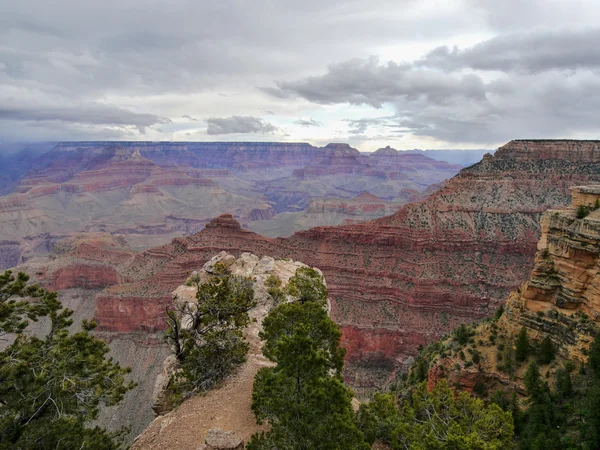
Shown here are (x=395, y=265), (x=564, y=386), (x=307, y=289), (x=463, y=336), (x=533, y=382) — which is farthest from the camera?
(x=395, y=265)

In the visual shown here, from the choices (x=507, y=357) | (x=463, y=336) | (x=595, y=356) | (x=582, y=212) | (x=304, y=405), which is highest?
(x=582, y=212)

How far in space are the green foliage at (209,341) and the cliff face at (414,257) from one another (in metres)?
40.3

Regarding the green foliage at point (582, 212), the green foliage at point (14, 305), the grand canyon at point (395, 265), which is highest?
the green foliage at point (582, 212)

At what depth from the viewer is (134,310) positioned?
6831cm

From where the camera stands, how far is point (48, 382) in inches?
580

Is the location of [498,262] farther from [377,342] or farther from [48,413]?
[48,413]

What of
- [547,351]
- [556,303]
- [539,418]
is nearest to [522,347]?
[547,351]

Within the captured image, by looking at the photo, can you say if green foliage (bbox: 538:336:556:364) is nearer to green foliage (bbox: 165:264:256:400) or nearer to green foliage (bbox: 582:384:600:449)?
green foliage (bbox: 582:384:600:449)

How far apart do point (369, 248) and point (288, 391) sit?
63.0 m

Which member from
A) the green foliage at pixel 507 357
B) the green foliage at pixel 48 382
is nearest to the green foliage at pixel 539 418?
the green foliage at pixel 507 357

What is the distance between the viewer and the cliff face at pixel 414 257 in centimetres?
6056

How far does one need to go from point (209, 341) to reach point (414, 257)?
2260 inches

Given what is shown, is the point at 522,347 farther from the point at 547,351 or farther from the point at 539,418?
the point at 539,418

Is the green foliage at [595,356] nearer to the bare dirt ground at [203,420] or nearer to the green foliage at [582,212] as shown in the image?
the green foliage at [582,212]
